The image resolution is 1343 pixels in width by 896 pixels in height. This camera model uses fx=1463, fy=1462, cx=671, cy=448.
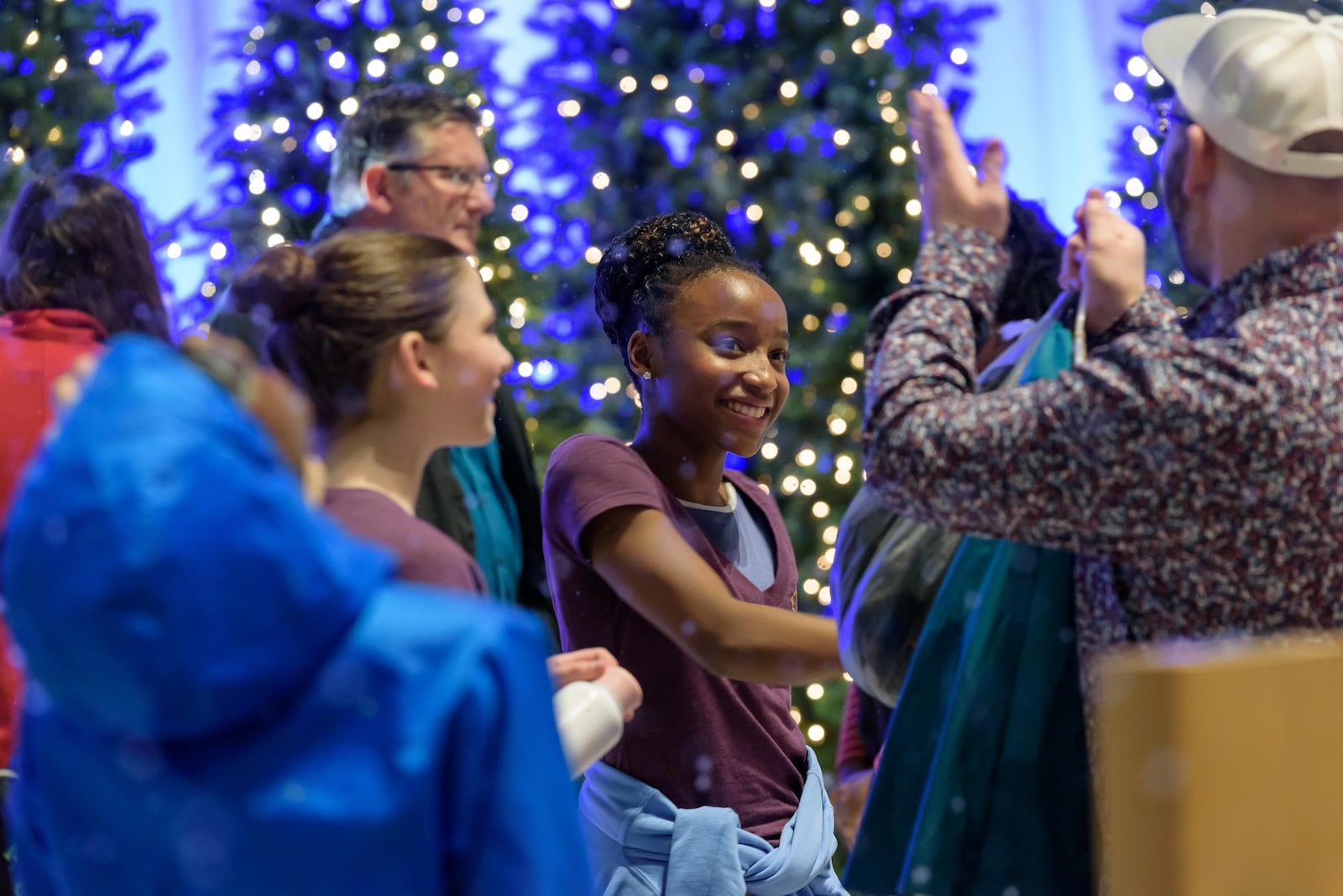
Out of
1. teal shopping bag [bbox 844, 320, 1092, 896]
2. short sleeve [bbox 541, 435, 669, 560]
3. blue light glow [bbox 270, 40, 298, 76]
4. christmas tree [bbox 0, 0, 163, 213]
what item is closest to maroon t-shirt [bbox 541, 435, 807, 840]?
short sleeve [bbox 541, 435, 669, 560]

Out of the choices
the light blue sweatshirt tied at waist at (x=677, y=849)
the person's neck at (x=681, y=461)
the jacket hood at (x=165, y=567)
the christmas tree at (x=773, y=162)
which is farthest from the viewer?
the christmas tree at (x=773, y=162)

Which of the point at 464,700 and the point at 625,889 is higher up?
the point at 464,700

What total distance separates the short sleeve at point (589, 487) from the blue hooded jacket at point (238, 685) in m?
0.81

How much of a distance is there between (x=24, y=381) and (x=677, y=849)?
1.06 m

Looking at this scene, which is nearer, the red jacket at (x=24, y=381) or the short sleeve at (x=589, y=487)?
the short sleeve at (x=589, y=487)

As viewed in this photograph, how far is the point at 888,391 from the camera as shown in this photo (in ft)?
4.40

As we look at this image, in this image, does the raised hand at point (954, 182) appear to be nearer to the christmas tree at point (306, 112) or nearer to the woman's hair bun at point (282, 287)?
the woman's hair bun at point (282, 287)

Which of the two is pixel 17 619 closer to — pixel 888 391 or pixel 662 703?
pixel 888 391

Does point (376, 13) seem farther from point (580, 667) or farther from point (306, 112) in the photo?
point (580, 667)

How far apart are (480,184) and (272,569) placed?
155 centimetres

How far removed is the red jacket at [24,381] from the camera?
1.94 metres

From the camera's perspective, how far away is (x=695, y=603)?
1742 millimetres

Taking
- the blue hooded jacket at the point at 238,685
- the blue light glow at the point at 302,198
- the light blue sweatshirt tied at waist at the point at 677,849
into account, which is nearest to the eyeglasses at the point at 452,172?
the light blue sweatshirt tied at waist at the point at 677,849

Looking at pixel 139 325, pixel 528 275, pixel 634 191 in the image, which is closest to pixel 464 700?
pixel 139 325
